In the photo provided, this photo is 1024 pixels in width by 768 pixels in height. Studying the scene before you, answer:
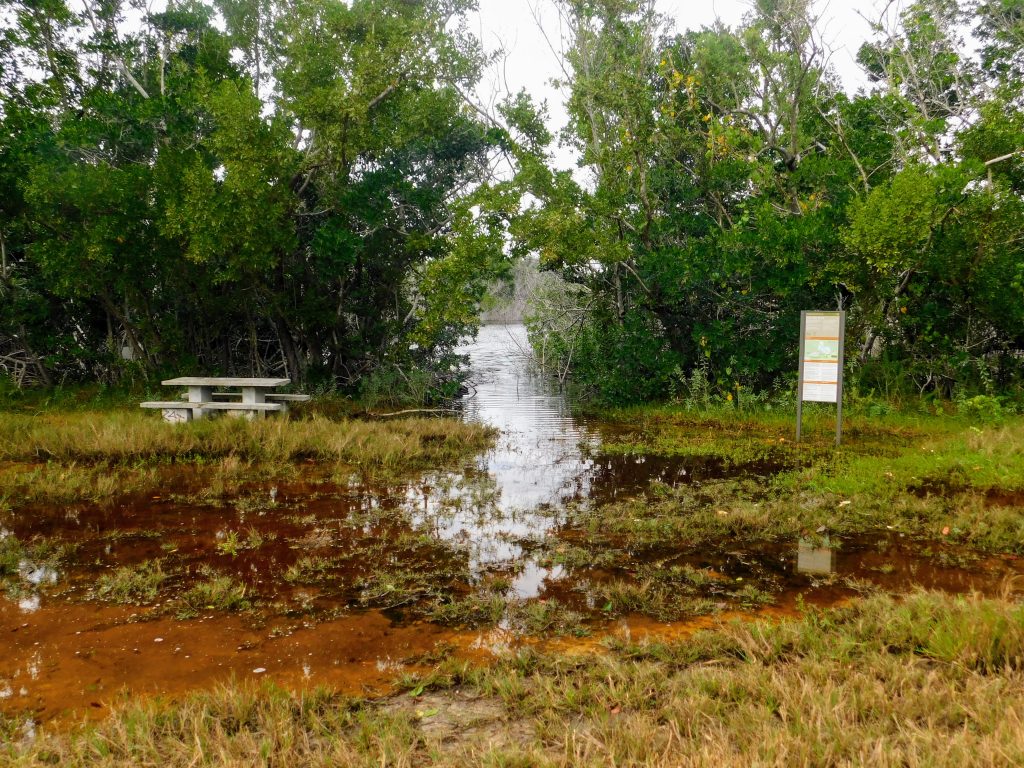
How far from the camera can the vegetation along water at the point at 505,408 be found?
11.4 ft

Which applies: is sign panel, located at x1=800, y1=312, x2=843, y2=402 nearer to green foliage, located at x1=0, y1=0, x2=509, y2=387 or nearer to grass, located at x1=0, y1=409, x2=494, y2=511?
grass, located at x1=0, y1=409, x2=494, y2=511

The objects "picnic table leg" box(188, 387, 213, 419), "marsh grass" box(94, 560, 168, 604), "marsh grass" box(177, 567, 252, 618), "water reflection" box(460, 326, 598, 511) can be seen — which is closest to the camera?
"marsh grass" box(177, 567, 252, 618)

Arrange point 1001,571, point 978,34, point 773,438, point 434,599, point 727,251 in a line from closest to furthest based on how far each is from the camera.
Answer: point 434,599
point 1001,571
point 773,438
point 727,251
point 978,34

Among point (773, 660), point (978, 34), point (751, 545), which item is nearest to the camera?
point (773, 660)

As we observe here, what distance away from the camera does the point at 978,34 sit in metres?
18.8

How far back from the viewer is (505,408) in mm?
16406

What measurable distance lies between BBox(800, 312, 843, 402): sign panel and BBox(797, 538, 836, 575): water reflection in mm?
4603

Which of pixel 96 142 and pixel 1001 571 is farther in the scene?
pixel 96 142

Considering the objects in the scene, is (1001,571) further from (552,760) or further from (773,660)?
(552,760)

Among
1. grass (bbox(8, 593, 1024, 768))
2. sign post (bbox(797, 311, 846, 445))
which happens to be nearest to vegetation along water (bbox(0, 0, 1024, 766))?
grass (bbox(8, 593, 1024, 768))

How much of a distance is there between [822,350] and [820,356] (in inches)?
3.5

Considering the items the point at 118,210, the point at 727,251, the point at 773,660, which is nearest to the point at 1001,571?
the point at 773,660

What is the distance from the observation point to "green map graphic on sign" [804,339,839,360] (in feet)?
33.4

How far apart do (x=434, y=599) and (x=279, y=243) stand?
10181 mm
